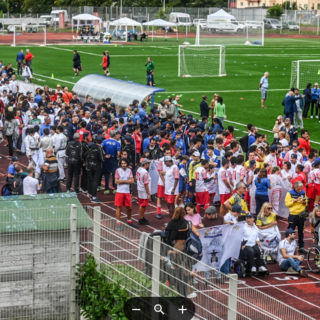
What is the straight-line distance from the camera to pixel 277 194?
1830 cm

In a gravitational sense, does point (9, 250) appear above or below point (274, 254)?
above

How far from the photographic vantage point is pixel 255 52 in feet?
218

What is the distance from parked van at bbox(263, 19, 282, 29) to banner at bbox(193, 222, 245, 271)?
84.7 m

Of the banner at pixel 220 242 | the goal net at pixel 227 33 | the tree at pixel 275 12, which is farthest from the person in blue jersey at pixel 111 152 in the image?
the tree at pixel 275 12

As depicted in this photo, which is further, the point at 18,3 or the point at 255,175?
the point at 18,3

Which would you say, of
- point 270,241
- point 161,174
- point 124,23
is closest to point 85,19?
point 124,23

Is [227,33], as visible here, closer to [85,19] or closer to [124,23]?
[124,23]

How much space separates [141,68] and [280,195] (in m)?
34.7

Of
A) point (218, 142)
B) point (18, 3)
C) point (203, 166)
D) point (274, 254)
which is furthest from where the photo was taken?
point (18, 3)

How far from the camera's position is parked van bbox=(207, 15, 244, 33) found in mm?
68375

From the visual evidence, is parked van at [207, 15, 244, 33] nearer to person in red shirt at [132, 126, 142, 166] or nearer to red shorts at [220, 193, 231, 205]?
person in red shirt at [132, 126, 142, 166]

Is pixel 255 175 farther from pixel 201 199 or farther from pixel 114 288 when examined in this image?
pixel 114 288

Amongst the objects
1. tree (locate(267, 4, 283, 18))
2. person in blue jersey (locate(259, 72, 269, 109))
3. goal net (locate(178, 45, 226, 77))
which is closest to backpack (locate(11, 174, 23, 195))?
person in blue jersey (locate(259, 72, 269, 109))

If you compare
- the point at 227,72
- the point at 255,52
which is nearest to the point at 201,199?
the point at 227,72
